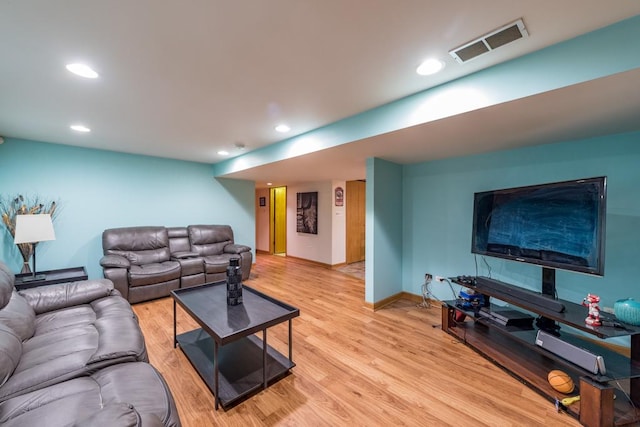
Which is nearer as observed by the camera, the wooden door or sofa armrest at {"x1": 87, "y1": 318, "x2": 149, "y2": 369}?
sofa armrest at {"x1": 87, "y1": 318, "x2": 149, "y2": 369}

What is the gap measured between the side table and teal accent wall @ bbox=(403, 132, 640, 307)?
4.38m

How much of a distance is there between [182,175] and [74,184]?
59.6 inches

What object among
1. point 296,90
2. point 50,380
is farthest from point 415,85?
point 50,380

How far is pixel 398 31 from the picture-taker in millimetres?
1318

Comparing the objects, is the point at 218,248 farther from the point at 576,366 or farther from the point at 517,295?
the point at 576,366

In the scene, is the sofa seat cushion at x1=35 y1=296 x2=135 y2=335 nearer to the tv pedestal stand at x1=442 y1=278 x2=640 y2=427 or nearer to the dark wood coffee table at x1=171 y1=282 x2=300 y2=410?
the dark wood coffee table at x1=171 y1=282 x2=300 y2=410

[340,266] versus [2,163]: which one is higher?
[2,163]

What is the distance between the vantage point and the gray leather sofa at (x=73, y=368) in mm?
901

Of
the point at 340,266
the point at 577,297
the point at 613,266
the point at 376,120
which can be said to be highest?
the point at 376,120

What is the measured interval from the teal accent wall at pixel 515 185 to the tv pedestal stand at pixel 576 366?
0.63 m

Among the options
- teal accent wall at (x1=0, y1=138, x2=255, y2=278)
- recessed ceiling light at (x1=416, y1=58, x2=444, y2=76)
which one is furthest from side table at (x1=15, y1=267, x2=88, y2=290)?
recessed ceiling light at (x1=416, y1=58, x2=444, y2=76)

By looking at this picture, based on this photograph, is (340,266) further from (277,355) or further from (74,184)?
(74,184)

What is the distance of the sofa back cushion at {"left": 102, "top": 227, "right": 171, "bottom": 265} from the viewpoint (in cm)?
373

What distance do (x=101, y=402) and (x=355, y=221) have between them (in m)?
5.40
